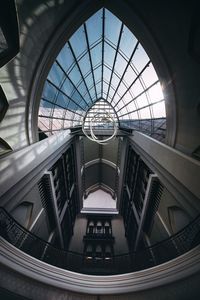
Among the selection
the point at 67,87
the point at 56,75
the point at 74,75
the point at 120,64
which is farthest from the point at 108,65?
the point at 56,75

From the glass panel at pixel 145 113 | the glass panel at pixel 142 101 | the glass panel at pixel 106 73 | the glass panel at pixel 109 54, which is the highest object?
the glass panel at pixel 109 54

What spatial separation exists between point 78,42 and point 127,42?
310 centimetres

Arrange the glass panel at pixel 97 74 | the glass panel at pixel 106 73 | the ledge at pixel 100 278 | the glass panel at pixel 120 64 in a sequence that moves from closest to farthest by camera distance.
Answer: the ledge at pixel 100 278, the glass panel at pixel 120 64, the glass panel at pixel 106 73, the glass panel at pixel 97 74

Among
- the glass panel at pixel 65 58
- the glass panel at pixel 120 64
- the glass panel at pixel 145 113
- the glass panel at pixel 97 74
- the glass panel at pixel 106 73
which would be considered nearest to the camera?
the glass panel at pixel 65 58

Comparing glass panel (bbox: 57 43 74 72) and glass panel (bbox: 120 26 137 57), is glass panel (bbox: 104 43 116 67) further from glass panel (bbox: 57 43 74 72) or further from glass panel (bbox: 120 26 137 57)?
glass panel (bbox: 57 43 74 72)

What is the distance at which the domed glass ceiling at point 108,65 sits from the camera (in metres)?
7.93

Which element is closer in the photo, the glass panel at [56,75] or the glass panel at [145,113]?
the glass panel at [56,75]

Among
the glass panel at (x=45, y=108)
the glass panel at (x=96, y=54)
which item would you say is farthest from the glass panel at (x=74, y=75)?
the glass panel at (x=45, y=108)

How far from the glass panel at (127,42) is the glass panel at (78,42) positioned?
252 cm

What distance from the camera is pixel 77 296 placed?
4238 millimetres

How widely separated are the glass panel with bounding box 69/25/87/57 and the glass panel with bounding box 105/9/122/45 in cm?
162

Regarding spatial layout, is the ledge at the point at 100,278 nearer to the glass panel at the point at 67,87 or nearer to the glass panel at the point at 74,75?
the glass panel at the point at 67,87

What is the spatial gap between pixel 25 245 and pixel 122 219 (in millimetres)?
12872

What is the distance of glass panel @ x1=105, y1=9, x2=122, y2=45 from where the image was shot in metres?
7.86
